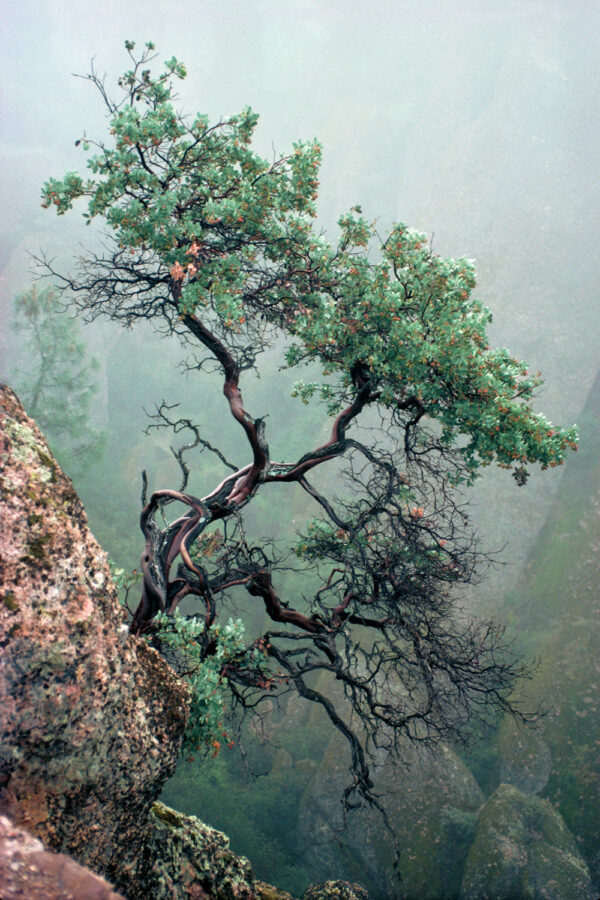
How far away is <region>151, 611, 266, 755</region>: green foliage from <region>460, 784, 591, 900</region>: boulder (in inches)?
479

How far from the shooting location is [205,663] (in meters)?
5.27

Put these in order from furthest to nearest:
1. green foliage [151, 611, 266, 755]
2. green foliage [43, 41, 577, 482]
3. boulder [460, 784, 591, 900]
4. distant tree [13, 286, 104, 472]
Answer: distant tree [13, 286, 104, 472]
boulder [460, 784, 591, 900]
green foliage [43, 41, 577, 482]
green foliage [151, 611, 266, 755]

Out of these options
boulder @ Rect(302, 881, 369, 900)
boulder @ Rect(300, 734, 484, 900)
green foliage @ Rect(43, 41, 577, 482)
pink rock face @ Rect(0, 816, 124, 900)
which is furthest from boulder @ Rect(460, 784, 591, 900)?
pink rock face @ Rect(0, 816, 124, 900)

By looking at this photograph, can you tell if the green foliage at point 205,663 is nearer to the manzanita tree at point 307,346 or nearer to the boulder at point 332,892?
the manzanita tree at point 307,346

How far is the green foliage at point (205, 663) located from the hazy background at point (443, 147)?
14836 mm

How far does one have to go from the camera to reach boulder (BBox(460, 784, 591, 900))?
496 inches

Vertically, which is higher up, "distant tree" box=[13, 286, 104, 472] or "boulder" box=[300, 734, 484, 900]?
"distant tree" box=[13, 286, 104, 472]

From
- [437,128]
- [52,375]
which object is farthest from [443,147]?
[52,375]

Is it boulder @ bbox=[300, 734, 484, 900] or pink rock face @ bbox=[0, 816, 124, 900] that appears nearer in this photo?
pink rock face @ bbox=[0, 816, 124, 900]

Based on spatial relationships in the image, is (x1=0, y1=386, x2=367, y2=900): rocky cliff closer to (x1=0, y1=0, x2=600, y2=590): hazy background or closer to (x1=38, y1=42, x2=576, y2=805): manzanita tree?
(x1=38, y1=42, x2=576, y2=805): manzanita tree

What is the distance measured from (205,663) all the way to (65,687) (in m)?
2.09

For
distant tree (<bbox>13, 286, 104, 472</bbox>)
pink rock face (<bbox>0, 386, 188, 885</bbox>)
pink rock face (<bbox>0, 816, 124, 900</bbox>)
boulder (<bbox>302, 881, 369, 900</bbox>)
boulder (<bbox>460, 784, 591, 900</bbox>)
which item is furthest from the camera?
distant tree (<bbox>13, 286, 104, 472</bbox>)

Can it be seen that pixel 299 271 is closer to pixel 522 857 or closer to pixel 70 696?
pixel 70 696

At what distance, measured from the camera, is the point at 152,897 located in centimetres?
416
